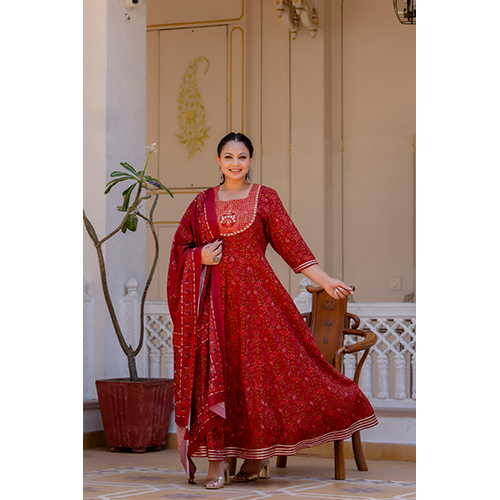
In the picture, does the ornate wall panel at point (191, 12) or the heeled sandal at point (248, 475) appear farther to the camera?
the ornate wall panel at point (191, 12)

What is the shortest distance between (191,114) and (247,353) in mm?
4055

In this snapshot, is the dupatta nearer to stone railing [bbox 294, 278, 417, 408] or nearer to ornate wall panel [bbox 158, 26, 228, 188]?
stone railing [bbox 294, 278, 417, 408]

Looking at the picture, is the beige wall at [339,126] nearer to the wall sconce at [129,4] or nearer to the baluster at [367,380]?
the wall sconce at [129,4]

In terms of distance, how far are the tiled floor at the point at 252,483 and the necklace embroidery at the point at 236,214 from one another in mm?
1080

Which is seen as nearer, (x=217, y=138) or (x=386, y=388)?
(x=386, y=388)

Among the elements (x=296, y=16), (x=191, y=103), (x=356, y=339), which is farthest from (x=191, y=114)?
(x=356, y=339)

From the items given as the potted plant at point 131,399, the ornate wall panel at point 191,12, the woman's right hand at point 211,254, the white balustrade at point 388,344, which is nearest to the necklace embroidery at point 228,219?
the woman's right hand at point 211,254

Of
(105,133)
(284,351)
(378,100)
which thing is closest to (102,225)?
(105,133)

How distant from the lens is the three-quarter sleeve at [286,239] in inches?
127

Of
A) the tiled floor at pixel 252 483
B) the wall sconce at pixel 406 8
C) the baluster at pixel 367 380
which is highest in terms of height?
the wall sconce at pixel 406 8

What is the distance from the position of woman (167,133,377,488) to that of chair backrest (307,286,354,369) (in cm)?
34
